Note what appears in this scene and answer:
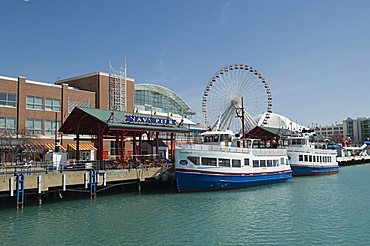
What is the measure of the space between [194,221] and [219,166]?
573 inches

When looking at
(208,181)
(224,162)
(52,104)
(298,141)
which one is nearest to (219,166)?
(224,162)

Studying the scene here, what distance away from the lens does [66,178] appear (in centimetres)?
3114

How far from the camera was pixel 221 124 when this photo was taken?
194 ft

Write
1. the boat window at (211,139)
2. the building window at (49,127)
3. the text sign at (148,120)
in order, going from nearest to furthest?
the text sign at (148,120), the boat window at (211,139), the building window at (49,127)

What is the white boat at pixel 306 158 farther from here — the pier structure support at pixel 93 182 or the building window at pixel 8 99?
the building window at pixel 8 99

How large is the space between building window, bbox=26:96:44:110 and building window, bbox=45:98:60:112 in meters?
0.94

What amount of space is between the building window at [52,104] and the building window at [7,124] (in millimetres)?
6377

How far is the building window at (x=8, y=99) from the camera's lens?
5315cm

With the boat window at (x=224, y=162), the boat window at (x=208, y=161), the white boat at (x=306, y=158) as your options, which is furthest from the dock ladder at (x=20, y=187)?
the white boat at (x=306, y=158)

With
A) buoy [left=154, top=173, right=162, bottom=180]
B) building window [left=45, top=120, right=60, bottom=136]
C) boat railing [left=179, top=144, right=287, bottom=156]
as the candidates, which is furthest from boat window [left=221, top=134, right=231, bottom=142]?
building window [left=45, top=120, right=60, bottom=136]

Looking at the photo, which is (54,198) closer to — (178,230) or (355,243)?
(178,230)

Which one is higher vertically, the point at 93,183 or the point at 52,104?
the point at 52,104

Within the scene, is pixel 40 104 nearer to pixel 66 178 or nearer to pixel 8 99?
pixel 8 99

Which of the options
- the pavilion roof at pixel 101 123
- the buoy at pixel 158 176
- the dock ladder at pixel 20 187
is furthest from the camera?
the buoy at pixel 158 176
